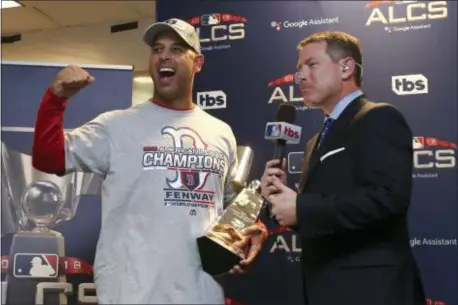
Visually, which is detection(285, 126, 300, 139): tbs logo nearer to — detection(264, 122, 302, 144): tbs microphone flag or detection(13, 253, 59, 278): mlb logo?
detection(264, 122, 302, 144): tbs microphone flag

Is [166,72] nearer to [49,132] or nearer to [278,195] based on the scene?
[49,132]

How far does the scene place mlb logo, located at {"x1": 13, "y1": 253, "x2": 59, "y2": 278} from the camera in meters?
2.54

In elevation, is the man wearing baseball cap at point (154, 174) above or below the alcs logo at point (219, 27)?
below

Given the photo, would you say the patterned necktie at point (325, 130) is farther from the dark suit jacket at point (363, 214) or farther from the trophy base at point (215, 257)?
the trophy base at point (215, 257)

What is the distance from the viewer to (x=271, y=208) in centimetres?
165

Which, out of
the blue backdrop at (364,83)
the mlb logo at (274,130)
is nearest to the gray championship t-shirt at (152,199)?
the mlb logo at (274,130)

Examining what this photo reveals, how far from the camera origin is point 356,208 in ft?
4.99

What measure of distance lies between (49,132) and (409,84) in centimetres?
154

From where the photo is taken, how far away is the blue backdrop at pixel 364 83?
8.05 feet

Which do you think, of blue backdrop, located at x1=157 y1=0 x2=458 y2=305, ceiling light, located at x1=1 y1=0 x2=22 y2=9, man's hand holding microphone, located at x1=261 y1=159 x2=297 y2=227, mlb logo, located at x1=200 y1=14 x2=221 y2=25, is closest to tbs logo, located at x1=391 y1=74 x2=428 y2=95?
blue backdrop, located at x1=157 y1=0 x2=458 y2=305

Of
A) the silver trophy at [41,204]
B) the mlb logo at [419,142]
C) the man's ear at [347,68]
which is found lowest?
the silver trophy at [41,204]

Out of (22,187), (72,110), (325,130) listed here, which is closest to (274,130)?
(325,130)

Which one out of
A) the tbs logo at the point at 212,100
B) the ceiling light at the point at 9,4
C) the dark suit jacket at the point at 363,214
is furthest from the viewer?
the ceiling light at the point at 9,4

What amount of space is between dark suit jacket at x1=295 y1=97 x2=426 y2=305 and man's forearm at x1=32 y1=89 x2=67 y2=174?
28.1 inches
